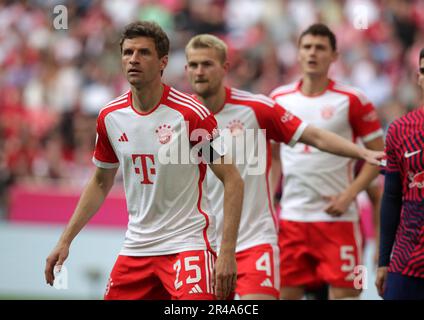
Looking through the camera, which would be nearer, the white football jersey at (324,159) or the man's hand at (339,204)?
the man's hand at (339,204)

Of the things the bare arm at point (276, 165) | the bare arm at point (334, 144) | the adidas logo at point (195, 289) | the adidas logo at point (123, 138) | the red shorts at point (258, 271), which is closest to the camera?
the adidas logo at point (195, 289)

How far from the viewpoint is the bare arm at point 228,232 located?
5559mm

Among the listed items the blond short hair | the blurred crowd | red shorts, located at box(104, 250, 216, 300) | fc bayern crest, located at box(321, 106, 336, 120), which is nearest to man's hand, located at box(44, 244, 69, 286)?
red shorts, located at box(104, 250, 216, 300)

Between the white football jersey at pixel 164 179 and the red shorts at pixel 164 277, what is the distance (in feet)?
0.18

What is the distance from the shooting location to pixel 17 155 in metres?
14.8

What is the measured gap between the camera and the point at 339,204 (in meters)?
7.87

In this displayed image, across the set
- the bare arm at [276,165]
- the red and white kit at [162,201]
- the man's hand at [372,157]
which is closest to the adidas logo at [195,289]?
the red and white kit at [162,201]

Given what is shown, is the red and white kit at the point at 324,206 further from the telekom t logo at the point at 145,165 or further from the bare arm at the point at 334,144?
the telekom t logo at the point at 145,165

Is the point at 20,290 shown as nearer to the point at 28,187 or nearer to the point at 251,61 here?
the point at 28,187

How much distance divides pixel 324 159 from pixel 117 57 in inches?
381

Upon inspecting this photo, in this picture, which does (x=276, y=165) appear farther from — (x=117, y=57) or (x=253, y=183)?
(x=117, y=57)

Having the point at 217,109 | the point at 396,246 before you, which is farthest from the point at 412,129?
the point at 217,109
